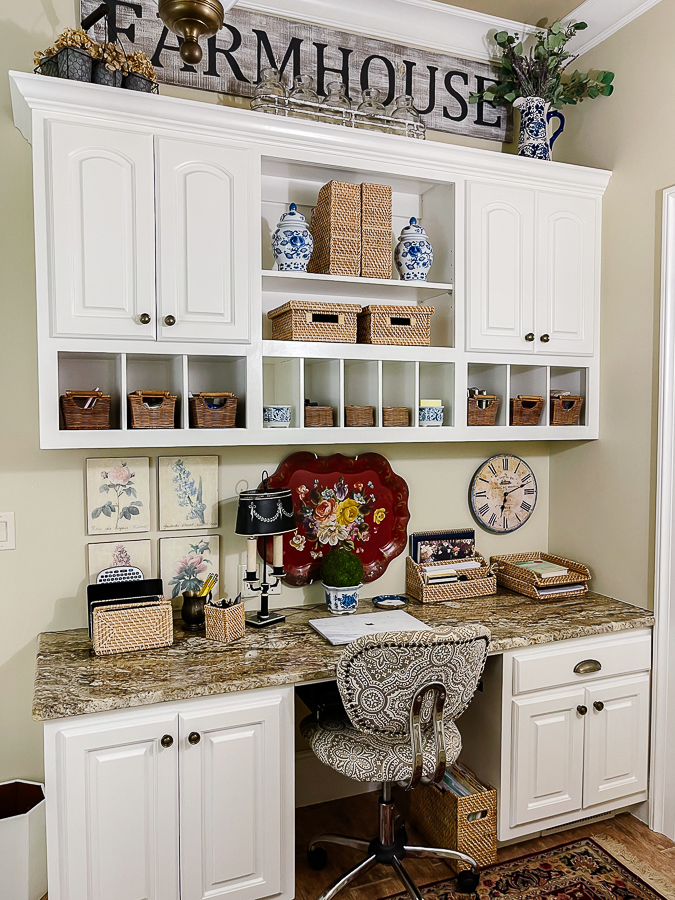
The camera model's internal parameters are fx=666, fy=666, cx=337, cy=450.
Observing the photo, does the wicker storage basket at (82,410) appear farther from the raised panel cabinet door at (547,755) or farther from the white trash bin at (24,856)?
the raised panel cabinet door at (547,755)

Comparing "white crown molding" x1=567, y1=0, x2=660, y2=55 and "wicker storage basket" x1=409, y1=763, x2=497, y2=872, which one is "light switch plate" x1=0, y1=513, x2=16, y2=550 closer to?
"wicker storage basket" x1=409, y1=763, x2=497, y2=872

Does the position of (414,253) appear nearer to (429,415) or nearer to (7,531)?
(429,415)

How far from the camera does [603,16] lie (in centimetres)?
253

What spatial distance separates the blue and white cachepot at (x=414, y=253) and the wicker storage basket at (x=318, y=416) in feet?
1.89

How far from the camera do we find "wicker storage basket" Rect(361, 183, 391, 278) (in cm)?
227

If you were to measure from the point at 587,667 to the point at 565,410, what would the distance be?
97cm

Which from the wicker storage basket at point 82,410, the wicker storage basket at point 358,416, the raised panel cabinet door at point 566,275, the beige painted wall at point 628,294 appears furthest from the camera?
the raised panel cabinet door at point 566,275

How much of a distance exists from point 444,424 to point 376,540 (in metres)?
0.54

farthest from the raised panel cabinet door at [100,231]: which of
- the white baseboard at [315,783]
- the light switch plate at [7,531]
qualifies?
the white baseboard at [315,783]

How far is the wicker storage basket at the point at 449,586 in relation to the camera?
2557 millimetres

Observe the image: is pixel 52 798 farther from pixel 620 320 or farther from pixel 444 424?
pixel 620 320

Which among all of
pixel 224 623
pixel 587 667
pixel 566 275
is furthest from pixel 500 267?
pixel 224 623

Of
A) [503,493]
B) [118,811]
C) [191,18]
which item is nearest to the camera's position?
[191,18]

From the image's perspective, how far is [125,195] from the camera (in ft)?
6.35
